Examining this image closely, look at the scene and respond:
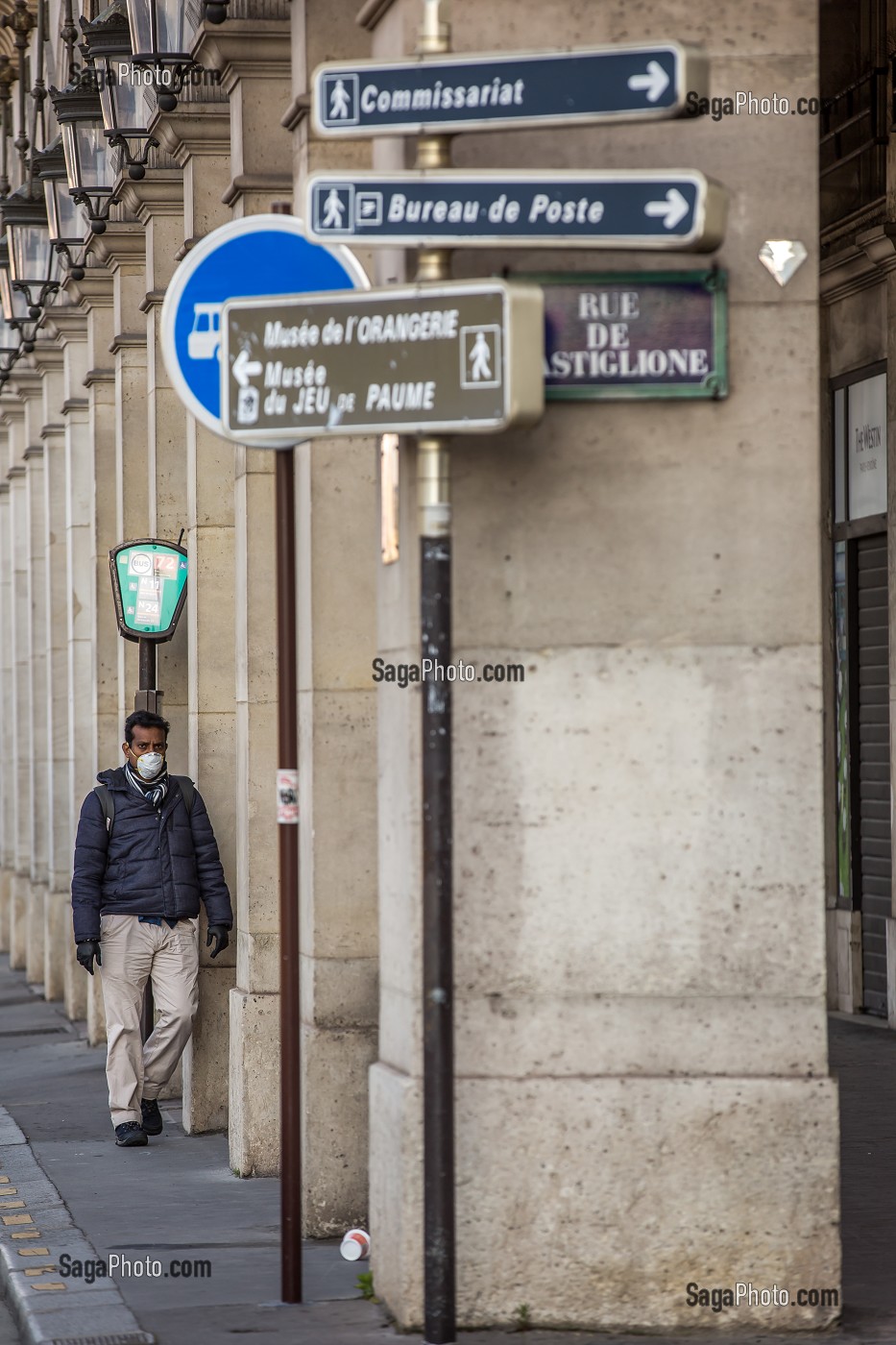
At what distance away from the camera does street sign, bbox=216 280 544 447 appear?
20.7 feet

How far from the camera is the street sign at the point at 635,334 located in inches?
268

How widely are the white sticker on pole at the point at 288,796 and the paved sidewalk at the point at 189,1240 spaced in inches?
58.9

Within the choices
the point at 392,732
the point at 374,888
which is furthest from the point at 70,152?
the point at 392,732

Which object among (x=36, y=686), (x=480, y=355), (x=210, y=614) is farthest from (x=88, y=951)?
(x=36, y=686)

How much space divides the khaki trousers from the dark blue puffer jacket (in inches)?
4.5

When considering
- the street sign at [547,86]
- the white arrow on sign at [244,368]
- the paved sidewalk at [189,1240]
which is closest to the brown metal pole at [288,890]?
the white arrow on sign at [244,368]

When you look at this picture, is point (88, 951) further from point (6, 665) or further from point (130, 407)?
point (6, 665)

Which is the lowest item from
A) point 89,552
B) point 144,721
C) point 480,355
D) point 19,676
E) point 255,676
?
point 144,721

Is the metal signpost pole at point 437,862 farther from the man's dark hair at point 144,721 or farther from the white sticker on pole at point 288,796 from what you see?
the man's dark hair at point 144,721

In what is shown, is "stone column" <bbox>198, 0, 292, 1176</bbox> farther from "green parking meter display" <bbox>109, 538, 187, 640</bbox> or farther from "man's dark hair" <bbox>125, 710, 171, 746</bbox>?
"green parking meter display" <bbox>109, 538, 187, 640</bbox>

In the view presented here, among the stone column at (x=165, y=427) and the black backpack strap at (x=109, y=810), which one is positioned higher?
→ the stone column at (x=165, y=427)

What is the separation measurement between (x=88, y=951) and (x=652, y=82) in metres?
6.03

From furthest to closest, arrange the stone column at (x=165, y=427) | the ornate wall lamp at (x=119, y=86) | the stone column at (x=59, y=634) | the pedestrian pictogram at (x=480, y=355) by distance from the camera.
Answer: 1. the stone column at (x=59, y=634)
2. the stone column at (x=165, y=427)
3. the ornate wall lamp at (x=119, y=86)
4. the pedestrian pictogram at (x=480, y=355)

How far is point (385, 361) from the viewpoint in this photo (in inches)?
253
